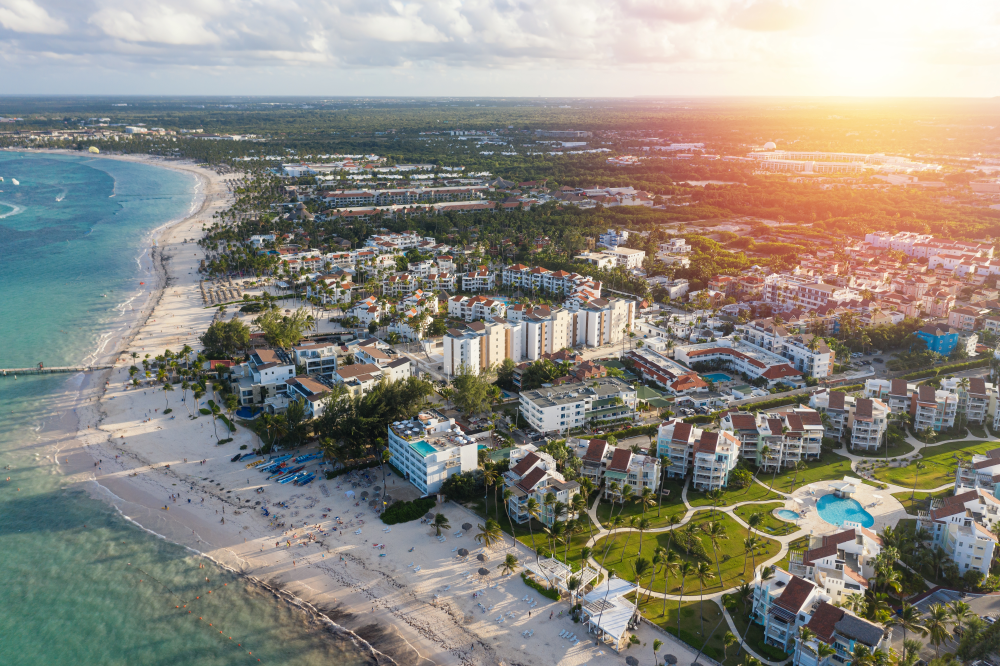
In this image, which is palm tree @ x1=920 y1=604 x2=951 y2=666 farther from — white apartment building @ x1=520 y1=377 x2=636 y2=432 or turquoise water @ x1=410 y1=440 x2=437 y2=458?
turquoise water @ x1=410 y1=440 x2=437 y2=458

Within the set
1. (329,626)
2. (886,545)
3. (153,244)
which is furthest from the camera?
(153,244)

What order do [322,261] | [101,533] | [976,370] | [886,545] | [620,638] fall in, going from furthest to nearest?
[322,261] < [976,370] < [101,533] < [886,545] < [620,638]

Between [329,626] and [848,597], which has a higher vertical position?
[848,597]

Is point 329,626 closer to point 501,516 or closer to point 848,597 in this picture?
point 501,516

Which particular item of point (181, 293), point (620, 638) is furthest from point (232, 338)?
point (620, 638)

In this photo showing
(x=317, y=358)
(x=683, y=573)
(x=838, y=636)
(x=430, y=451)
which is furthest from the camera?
(x=317, y=358)

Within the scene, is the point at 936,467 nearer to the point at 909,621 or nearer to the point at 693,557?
the point at 909,621

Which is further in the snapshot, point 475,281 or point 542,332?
point 475,281

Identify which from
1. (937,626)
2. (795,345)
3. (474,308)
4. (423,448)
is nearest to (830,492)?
(937,626)
